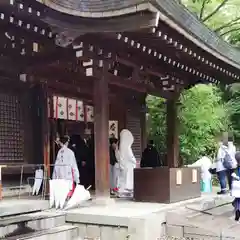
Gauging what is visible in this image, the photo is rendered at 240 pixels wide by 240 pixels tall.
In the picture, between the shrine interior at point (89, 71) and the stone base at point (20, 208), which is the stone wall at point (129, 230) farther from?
the shrine interior at point (89, 71)

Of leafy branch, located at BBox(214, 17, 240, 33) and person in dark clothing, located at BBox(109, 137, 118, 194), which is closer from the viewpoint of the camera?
person in dark clothing, located at BBox(109, 137, 118, 194)

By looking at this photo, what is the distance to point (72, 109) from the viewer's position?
11117 millimetres

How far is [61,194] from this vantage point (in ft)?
25.5

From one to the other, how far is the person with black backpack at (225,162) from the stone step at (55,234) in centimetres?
490

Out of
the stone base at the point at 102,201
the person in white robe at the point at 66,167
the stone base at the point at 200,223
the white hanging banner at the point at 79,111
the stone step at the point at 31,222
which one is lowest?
the stone base at the point at 200,223

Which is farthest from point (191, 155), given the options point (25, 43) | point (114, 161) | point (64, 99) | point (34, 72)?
point (25, 43)

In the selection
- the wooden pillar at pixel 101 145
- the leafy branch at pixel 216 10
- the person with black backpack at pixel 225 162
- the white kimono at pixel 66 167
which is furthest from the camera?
the leafy branch at pixel 216 10

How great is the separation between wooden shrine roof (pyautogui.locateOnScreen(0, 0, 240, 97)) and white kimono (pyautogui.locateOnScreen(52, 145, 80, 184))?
178 cm

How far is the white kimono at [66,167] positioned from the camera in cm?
870

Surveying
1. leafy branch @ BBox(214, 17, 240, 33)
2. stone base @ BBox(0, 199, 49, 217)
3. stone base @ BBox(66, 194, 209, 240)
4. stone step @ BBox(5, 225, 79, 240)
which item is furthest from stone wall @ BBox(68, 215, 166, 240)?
leafy branch @ BBox(214, 17, 240, 33)

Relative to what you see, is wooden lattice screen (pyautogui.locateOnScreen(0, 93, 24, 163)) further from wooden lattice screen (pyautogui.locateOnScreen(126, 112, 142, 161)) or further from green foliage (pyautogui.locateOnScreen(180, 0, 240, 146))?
green foliage (pyautogui.locateOnScreen(180, 0, 240, 146))

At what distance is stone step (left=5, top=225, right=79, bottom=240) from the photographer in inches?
249

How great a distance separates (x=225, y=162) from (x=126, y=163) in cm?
267

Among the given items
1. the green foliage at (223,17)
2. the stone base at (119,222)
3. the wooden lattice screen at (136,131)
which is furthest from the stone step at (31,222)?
the green foliage at (223,17)
